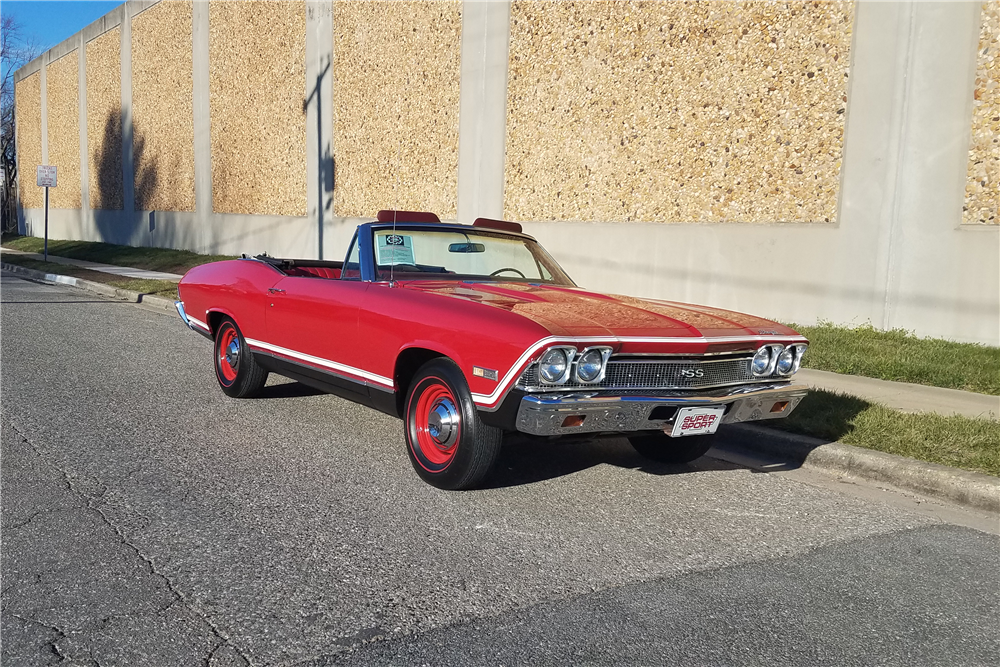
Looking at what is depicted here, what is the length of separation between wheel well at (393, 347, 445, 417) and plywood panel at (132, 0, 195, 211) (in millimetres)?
24149

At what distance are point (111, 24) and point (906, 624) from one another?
3552 cm

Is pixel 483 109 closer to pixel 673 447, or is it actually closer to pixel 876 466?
pixel 673 447

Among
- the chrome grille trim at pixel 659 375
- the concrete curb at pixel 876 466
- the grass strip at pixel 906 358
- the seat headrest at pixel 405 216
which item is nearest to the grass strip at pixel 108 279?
the seat headrest at pixel 405 216

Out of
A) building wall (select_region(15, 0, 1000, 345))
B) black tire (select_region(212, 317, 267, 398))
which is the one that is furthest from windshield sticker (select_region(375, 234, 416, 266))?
building wall (select_region(15, 0, 1000, 345))

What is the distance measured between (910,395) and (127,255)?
25.4 metres

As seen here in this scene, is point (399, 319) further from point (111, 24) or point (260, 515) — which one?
point (111, 24)

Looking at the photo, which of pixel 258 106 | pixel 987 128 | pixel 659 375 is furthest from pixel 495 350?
pixel 258 106

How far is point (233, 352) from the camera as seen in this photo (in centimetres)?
679

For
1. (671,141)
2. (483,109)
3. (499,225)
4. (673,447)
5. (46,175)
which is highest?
(483,109)

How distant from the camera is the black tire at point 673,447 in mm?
5172

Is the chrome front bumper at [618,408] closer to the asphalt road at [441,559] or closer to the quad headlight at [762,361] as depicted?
the quad headlight at [762,361]

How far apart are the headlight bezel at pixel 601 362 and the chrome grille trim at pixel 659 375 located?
0.03m

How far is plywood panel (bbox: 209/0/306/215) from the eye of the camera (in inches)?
855

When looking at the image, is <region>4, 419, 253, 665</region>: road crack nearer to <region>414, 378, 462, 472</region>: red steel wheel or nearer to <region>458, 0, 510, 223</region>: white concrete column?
<region>414, 378, 462, 472</region>: red steel wheel
